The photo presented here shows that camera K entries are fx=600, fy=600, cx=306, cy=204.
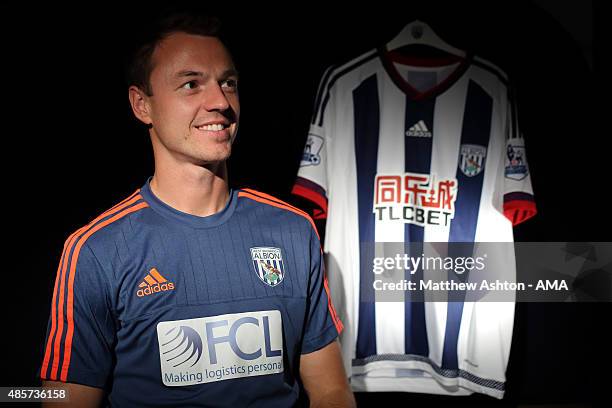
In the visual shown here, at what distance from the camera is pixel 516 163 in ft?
6.43

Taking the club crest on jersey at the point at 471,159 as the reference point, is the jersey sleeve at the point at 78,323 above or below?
below

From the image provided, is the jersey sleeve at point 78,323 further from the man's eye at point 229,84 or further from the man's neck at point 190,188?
the man's eye at point 229,84

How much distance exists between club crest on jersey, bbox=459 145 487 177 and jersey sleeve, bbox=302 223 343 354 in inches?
26.6

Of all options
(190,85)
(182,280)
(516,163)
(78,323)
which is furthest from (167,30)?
(516,163)

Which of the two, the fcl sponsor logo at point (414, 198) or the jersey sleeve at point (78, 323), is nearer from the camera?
the jersey sleeve at point (78, 323)

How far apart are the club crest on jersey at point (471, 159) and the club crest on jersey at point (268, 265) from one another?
0.80 meters

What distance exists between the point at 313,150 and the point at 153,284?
79cm

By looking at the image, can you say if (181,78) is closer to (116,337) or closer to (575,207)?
(116,337)

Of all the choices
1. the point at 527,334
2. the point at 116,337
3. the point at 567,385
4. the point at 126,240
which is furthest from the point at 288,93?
the point at 567,385

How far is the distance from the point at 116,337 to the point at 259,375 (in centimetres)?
34

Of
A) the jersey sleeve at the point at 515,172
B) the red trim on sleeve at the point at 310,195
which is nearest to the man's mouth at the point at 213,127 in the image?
the red trim on sleeve at the point at 310,195

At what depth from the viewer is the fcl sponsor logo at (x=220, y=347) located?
1.33 meters

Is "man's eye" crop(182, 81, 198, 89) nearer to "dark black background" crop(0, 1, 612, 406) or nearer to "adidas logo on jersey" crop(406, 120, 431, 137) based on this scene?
"dark black background" crop(0, 1, 612, 406)

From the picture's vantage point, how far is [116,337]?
135 centimetres
